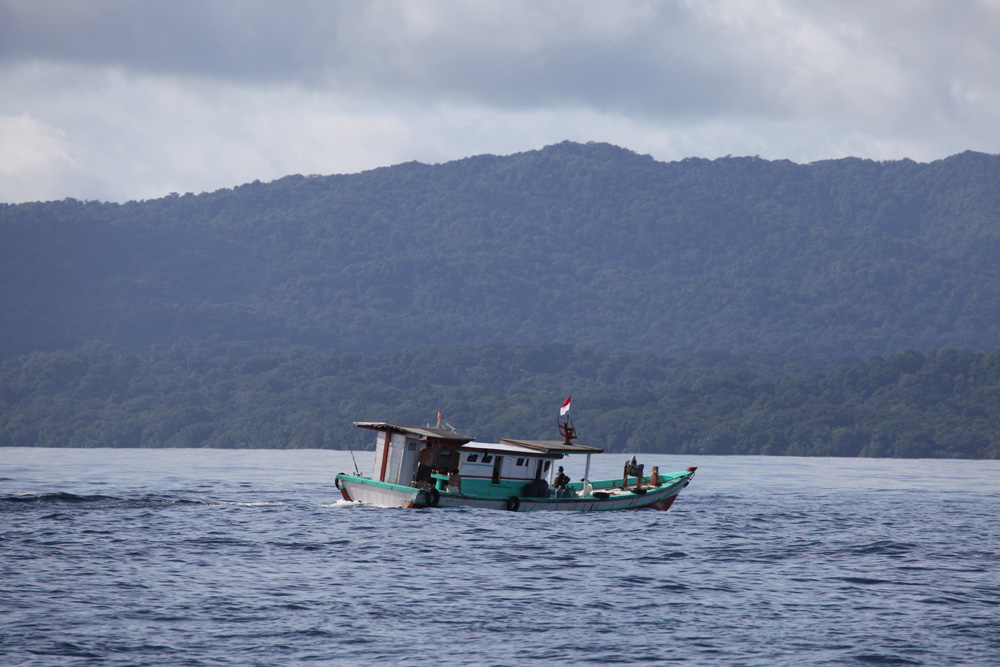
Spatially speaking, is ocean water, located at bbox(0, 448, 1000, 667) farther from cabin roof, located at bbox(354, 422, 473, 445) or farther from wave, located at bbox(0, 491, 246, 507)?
cabin roof, located at bbox(354, 422, 473, 445)

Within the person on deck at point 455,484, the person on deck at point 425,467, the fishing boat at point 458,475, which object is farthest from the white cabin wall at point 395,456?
the person on deck at point 455,484

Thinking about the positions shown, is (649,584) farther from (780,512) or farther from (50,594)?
(780,512)

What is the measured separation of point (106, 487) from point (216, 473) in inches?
905

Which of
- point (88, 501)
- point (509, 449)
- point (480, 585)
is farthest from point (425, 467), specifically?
point (88, 501)

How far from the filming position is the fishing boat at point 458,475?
52.1 meters

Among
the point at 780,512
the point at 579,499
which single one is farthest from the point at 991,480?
the point at 579,499

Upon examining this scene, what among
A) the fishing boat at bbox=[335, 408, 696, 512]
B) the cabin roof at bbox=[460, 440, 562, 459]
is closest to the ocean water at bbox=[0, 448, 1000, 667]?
the fishing boat at bbox=[335, 408, 696, 512]

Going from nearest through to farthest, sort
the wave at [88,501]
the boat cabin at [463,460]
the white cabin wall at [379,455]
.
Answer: the boat cabin at [463,460], the wave at [88,501], the white cabin wall at [379,455]

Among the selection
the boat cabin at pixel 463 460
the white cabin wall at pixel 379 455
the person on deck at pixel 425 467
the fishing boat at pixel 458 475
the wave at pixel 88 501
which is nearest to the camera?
the person on deck at pixel 425 467

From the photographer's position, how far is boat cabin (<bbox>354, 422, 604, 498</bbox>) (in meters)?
52.5

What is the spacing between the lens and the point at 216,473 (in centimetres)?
9469

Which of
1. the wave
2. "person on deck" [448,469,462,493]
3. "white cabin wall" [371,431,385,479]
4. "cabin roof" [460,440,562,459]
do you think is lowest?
the wave

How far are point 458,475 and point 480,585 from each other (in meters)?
16.7

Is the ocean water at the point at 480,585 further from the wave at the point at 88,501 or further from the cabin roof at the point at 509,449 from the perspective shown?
the cabin roof at the point at 509,449
